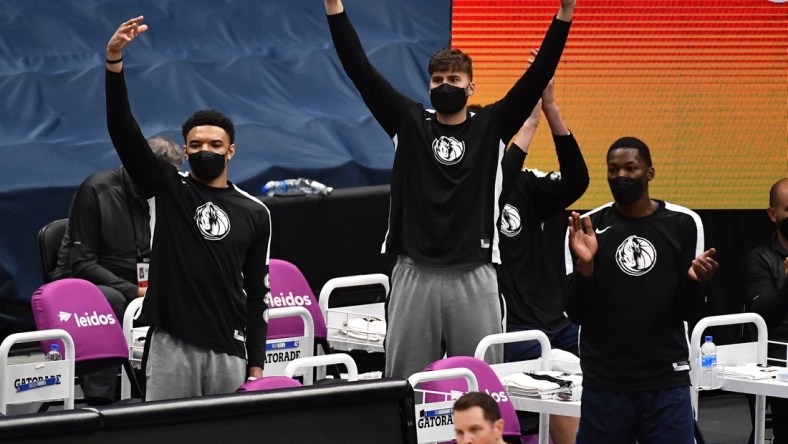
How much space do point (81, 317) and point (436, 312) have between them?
205 centimetres

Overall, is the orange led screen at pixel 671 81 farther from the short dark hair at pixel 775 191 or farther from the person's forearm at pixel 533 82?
the person's forearm at pixel 533 82

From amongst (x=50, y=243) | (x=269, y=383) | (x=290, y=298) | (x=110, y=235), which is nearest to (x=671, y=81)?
(x=290, y=298)

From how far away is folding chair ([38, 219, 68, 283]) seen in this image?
7.99 meters

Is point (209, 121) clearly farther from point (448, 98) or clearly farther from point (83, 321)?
point (83, 321)

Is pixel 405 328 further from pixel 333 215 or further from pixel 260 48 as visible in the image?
pixel 260 48

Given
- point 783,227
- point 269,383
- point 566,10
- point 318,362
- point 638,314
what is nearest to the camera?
point 269,383

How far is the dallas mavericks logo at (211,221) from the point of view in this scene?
16.8 ft

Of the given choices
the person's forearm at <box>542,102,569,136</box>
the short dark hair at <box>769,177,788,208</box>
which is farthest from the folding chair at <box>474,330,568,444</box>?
the short dark hair at <box>769,177,788,208</box>

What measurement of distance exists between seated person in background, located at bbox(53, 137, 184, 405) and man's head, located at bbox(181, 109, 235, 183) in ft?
7.64

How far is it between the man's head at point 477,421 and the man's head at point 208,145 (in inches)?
58.0

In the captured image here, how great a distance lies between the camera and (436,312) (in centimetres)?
561

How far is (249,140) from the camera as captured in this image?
9.90 meters

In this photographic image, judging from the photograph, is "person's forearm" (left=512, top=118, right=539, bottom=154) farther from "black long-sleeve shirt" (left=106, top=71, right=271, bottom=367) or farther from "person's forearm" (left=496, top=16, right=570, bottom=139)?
"black long-sleeve shirt" (left=106, top=71, right=271, bottom=367)

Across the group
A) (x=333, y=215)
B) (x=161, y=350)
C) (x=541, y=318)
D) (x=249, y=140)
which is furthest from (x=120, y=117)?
(x=249, y=140)
